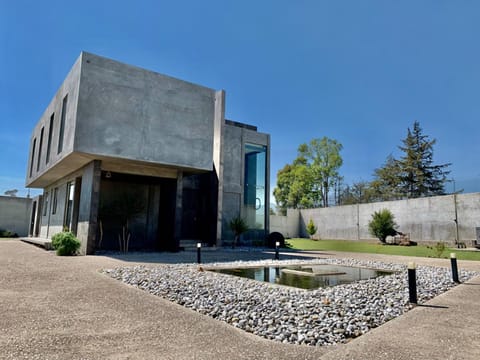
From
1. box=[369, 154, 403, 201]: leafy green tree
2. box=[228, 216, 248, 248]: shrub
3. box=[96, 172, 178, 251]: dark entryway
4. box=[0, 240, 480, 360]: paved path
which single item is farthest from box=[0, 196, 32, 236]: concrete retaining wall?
box=[369, 154, 403, 201]: leafy green tree

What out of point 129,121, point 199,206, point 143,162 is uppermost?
point 129,121

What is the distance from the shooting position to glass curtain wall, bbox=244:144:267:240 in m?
18.1

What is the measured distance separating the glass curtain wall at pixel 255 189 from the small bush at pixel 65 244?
918 cm

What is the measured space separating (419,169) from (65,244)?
1303 inches

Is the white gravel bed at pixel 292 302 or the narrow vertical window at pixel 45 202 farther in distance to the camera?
the narrow vertical window at pixel 45 202

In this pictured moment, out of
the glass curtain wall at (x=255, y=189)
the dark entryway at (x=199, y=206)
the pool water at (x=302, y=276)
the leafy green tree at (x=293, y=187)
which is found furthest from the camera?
the leafy green tree at (x=293, y=187)

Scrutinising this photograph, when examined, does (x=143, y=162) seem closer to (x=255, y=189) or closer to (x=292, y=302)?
(x=255, y=189)

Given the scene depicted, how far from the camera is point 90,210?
12.0m

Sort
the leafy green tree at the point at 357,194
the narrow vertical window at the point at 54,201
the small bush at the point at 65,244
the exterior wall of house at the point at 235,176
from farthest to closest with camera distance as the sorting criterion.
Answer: the leafy green tree at the point at 357,194 → the narrow vertical window at the point at 54,201 → the exterior wall of house at the point at 235,176 → the small bush at the point at 65,244

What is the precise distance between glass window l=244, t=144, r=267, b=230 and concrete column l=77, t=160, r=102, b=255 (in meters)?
8.39

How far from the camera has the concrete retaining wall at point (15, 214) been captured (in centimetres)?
2717

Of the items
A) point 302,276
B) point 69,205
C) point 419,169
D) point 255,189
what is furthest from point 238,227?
point 419,169

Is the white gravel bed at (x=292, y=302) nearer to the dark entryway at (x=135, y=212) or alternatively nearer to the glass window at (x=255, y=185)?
the dark entryway at (x=135, y=212)

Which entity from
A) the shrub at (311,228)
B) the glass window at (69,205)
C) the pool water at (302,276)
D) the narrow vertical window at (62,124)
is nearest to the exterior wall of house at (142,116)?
the narrow vertical window at (62,124)
